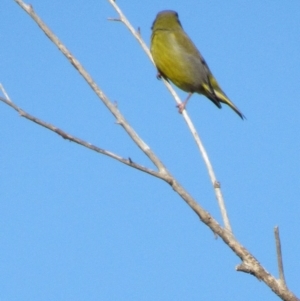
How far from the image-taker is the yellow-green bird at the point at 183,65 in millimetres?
8258

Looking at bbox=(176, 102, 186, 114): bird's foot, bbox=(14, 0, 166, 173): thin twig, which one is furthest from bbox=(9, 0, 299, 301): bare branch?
bbox=(176, 102, 186, 114): bird's foot

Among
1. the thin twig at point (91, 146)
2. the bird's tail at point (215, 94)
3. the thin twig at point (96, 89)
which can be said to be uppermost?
the bird's tail at point (215, 94)

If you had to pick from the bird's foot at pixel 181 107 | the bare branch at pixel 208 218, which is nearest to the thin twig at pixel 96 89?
the bare branch at pixel 208 218

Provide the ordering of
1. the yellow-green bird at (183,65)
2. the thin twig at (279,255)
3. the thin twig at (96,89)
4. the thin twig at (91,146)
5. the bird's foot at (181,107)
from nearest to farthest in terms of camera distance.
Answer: the thin twig at (279,255) → the thin twig at (91,146) → the thin twig at (96,89) → the bird's foot at (181,107) → the yellow-green bird at (183,65)

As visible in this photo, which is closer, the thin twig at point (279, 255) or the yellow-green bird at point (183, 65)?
the thin twig at point (279, 255)

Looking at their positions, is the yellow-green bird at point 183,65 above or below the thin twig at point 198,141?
above

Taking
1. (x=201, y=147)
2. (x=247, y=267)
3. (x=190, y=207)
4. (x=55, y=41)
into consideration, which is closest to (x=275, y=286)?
(x=247, y=267)

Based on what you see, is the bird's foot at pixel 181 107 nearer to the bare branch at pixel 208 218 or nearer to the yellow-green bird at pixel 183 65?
the bare branch at pixel 208 218

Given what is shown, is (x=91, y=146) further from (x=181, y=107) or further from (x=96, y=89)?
(x=181, y=107)

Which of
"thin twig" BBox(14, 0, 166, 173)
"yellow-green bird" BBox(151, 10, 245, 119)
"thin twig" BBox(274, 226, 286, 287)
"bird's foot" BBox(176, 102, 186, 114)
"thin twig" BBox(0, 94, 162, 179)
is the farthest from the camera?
"yellow-green bird" BBox(151, 10, 245, 119)

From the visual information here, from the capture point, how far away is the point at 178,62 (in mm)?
8336

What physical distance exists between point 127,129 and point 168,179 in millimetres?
381

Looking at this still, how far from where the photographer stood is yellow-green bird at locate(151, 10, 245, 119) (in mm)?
8258

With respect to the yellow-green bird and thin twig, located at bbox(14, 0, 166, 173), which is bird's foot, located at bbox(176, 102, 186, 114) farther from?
the yellow-green bird
